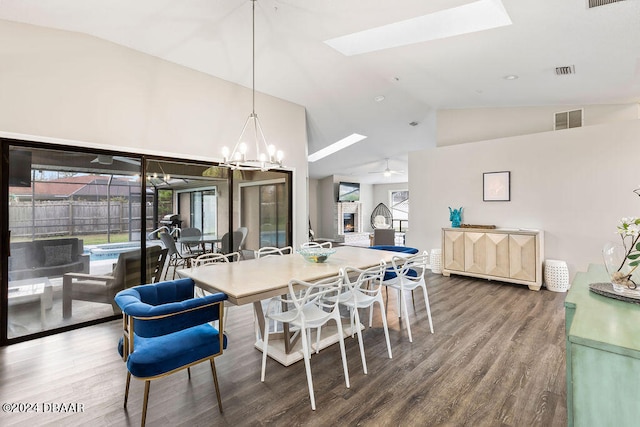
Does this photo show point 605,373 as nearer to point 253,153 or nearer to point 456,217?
point 253,153

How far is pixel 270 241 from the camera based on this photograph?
6078 mm

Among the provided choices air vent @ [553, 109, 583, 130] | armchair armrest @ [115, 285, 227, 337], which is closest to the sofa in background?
armchair armrest @ [115, 285, 227, 337]

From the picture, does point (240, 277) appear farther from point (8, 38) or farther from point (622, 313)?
point (8, 38)

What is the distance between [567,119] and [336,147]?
5125 millimetres

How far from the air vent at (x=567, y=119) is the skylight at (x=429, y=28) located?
3.26 m

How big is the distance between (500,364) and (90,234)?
4713mm

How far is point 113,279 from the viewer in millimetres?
3902

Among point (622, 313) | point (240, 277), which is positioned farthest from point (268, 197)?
point (622, 313)

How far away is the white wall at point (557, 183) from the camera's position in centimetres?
457

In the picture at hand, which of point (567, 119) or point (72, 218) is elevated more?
point (567, 119)

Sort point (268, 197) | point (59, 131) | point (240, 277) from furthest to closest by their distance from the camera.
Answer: point (268, 197), point (59, 131), point (240, 277)

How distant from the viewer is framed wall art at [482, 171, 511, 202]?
5.58 meters

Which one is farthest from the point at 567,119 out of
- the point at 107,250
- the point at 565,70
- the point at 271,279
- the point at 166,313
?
the point at 107,250

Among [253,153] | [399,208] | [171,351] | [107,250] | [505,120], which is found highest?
[505,120]
